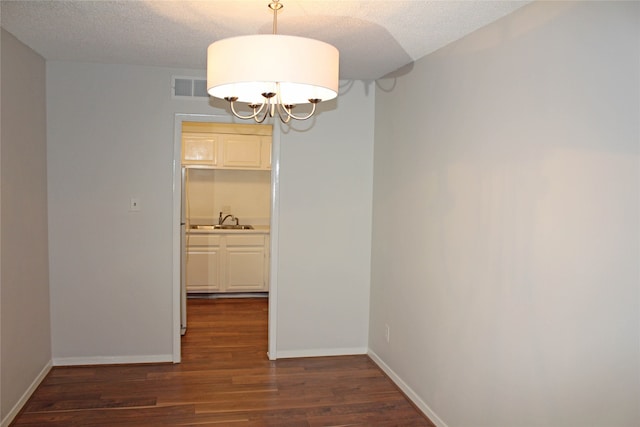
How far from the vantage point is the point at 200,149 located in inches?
237

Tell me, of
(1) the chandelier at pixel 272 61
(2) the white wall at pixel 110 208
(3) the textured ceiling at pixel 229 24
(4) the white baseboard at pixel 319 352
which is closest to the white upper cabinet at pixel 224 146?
(2) the white wall at pixel 110 208

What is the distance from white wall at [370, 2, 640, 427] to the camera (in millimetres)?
1802

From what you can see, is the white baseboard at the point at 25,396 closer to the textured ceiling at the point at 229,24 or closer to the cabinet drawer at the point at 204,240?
the textured ceiling at the point at 229,24

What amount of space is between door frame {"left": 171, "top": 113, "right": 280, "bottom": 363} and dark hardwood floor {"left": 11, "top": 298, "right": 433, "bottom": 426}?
0.78ft

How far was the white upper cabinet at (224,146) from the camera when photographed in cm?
600

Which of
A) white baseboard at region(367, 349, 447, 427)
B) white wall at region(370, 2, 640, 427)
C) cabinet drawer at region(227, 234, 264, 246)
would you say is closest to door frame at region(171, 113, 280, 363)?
white baseboard at region(367, 349, 447, 427)

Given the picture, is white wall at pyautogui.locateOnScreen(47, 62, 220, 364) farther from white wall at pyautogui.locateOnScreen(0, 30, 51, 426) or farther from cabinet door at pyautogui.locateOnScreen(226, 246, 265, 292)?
cabinet door at pyautogui.locateOnScreen(226, 246, 265, 292)

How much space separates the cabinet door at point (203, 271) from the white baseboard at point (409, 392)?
100 inches

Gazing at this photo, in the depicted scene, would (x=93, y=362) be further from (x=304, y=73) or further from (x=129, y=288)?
(x=304, y=73)

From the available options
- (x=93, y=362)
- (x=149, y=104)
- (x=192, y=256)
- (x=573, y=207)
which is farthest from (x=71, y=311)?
(x=573, y=207)

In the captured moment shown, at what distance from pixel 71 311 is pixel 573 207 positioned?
354 centimetres

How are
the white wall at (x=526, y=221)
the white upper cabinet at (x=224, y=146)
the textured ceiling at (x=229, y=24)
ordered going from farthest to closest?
1. the white upper cabinet at (x=224, y=146)
2. the textured ceiling at (x=229, y=24)
3. the white wall at (x=526, y=221)

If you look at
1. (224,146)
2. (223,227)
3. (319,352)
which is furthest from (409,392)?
(224,146)

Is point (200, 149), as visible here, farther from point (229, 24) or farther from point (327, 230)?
point (229, 24)
